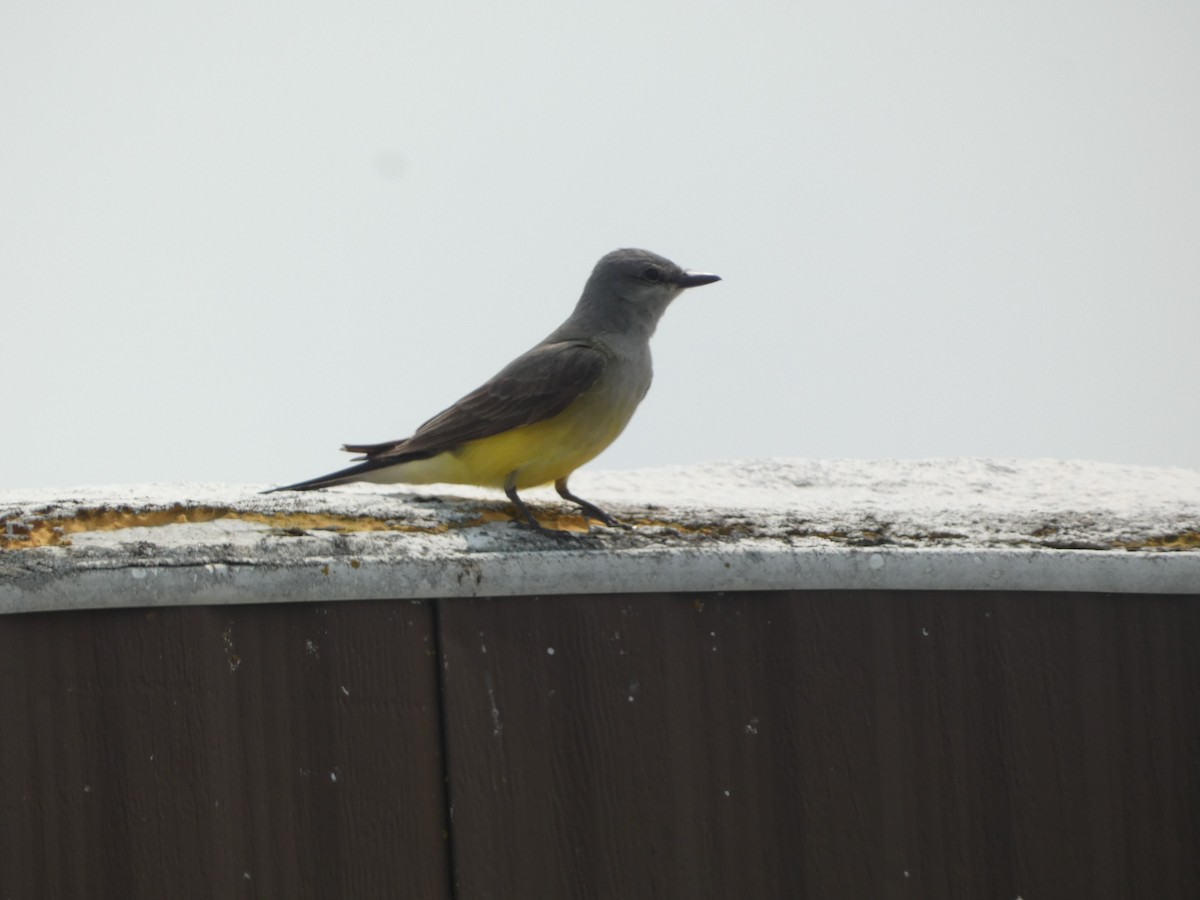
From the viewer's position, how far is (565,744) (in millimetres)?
2938

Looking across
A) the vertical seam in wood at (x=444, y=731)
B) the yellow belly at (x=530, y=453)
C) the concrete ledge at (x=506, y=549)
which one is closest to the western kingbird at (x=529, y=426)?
the yellow belly at (x=530, y=453)

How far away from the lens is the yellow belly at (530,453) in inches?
179

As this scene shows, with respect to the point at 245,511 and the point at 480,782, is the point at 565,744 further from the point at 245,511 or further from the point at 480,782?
the point at 245,511

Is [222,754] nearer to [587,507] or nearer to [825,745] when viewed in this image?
[825,745]

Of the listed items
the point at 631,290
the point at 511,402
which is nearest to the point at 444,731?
the point at 511,402

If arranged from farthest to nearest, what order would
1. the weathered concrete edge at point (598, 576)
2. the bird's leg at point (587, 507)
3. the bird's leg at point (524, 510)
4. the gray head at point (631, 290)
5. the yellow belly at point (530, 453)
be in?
the gray head at point (631, 290) → the yellow belly at point (530, 453) → the bird's leg at point (587, 507) → the bird's leg at point (524, 510) → the weathered concrete edge at point (598, 576)

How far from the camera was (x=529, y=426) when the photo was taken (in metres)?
4.58

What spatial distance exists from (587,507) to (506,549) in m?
1.11

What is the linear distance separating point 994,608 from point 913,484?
67.4 inches

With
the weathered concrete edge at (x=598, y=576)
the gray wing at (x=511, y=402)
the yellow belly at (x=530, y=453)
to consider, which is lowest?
the weathered concrete edge at (x=598, y=576)

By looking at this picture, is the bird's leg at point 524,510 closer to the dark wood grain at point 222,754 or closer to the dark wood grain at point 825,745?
the dark wood grain at point 825,745

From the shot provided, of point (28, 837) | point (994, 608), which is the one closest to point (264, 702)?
point (28, 837)

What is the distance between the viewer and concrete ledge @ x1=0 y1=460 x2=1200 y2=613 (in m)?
2.74

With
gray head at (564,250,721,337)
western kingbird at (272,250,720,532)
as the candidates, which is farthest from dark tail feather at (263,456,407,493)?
gray head at (564,250,721,337)
